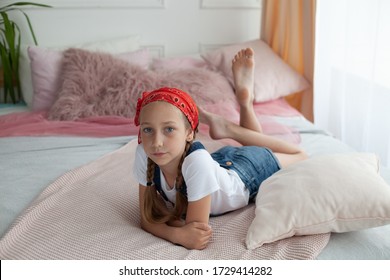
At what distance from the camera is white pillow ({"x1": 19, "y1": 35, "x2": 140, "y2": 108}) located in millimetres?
2963

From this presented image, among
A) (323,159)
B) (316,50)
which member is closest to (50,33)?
(316,50)

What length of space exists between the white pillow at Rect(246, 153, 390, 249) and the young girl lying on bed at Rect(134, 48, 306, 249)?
0.15m

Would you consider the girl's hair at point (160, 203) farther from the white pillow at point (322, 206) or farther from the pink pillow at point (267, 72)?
the pink pillow at point (267, 72)

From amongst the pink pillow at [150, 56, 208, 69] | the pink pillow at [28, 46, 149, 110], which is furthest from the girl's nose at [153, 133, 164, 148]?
the pink pillow at [150, 56, 208, 69]

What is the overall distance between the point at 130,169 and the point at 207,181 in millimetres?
619

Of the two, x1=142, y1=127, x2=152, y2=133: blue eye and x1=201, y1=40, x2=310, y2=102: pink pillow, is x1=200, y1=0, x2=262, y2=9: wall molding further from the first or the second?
x1=142, y1=127, x2=152, y2=133: blue eye

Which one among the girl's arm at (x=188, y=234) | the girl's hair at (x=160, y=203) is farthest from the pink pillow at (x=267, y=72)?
the girl's arm at (x=188, y=234)

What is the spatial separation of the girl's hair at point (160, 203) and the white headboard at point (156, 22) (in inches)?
73.2

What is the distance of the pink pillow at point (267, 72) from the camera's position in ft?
9.59

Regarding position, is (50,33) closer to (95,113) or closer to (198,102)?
(95,113)

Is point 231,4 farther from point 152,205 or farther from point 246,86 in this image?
point 152,205

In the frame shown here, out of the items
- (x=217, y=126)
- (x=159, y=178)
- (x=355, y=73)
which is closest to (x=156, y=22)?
(x=355, y=73)
